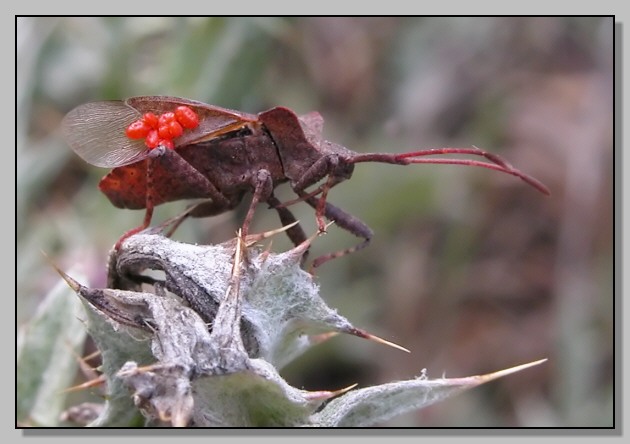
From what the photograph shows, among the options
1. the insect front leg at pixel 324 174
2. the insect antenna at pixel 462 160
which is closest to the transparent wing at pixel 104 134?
the insect front leg at pixel 324 174

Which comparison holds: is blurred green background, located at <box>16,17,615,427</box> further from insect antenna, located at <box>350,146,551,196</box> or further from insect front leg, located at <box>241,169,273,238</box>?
insect antenna, located at <box>350,146,551,196</box>

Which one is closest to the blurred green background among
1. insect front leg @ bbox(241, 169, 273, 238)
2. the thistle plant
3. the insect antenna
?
insect front leg @ bbox(241, 169, 273, 238)

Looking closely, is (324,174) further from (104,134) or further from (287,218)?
(104,134)

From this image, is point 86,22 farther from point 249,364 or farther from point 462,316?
point 249,364

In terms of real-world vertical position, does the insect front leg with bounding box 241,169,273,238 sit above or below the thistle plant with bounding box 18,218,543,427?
above

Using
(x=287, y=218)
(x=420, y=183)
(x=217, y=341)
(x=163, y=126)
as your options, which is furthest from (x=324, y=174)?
(x=420, y=183)

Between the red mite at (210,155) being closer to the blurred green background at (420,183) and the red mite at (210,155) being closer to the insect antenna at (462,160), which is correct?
the insect antenna at (462,160)
